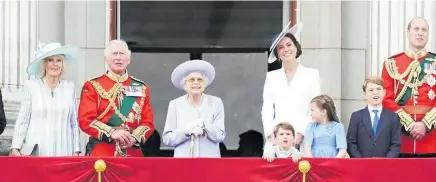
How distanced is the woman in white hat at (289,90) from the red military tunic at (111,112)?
1.02m

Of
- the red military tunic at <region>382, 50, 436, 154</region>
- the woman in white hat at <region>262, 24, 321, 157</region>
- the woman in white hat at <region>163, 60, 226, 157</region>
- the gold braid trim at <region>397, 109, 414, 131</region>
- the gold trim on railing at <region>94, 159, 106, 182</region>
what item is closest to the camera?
the gold trim on railing at <region>94, 159, 106, 182</region>

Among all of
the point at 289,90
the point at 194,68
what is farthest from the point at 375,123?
the point at 194,68

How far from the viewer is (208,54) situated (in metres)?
10.6

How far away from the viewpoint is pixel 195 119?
8383 mm

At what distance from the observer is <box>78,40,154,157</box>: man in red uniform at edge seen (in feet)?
27.0

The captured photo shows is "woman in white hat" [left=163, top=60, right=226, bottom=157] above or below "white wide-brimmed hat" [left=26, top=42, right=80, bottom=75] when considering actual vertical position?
below

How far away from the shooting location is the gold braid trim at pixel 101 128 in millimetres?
8195

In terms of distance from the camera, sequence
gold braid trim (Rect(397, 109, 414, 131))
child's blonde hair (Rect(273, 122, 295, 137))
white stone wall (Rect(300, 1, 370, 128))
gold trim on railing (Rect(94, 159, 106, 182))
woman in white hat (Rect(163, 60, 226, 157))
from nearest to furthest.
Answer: gold trim on railing (Rect(94, 159, 106, 182)), child's blonde hair (Rect(273, 122, 295, 137)), woman in white hat (Rect(163, 60, 226, 157)), gold braid trim (Rect(397, 109, 414, 131)), white stone wall (Rect(300, 1, 370, 128))

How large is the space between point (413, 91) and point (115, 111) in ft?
8.02

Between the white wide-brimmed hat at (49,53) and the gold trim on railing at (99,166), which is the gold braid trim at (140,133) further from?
the white wide-brimmed hat at (49,53)

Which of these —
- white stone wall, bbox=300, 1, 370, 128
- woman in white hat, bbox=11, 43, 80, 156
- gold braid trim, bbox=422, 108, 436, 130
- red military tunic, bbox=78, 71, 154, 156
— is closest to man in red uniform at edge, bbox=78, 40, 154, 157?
red military tunic, bbox=78, 71, 154, 156

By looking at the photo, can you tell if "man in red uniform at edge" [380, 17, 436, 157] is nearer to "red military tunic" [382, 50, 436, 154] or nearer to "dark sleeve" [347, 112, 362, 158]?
"red military tunic" [382, 50, 436, 154]

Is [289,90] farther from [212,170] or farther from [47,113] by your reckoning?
[47,113]

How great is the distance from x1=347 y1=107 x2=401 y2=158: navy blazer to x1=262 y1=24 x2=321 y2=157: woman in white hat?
0.48 m
